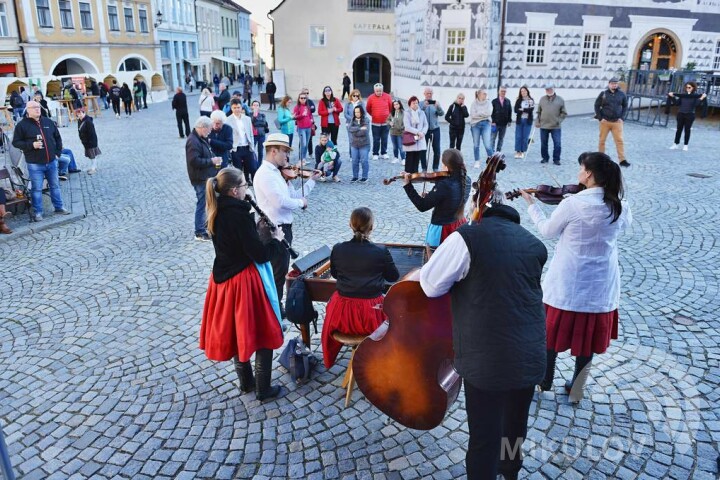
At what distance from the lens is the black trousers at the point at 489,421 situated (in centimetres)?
290

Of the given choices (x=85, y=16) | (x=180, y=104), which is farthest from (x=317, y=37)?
(x=180, y=104)

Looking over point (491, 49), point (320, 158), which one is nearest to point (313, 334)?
point (320, 158)

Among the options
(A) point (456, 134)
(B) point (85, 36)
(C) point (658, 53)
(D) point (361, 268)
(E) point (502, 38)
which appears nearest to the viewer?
(D) point (361, 268)

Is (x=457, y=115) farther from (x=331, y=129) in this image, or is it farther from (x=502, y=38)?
(x=502, y=38)

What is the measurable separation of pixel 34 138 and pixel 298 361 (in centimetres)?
684

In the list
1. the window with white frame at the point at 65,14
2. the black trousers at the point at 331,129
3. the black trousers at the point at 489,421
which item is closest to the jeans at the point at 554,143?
the black trousers at the point at 331,129

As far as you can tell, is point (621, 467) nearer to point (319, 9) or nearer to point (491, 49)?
point (491, 49)

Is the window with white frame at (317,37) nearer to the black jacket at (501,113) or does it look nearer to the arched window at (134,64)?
the arched window at (134,64)

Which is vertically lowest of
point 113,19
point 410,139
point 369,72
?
point 410,139

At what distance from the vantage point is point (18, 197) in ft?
31.5

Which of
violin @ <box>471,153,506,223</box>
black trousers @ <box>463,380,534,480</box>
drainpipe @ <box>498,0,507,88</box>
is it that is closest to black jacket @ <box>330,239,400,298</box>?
violin @ <box>471,153,506,223</box>

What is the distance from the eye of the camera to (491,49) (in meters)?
22.7

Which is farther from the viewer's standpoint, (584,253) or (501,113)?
(501,113)

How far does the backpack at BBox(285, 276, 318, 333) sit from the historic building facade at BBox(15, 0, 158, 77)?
33.7 meters
